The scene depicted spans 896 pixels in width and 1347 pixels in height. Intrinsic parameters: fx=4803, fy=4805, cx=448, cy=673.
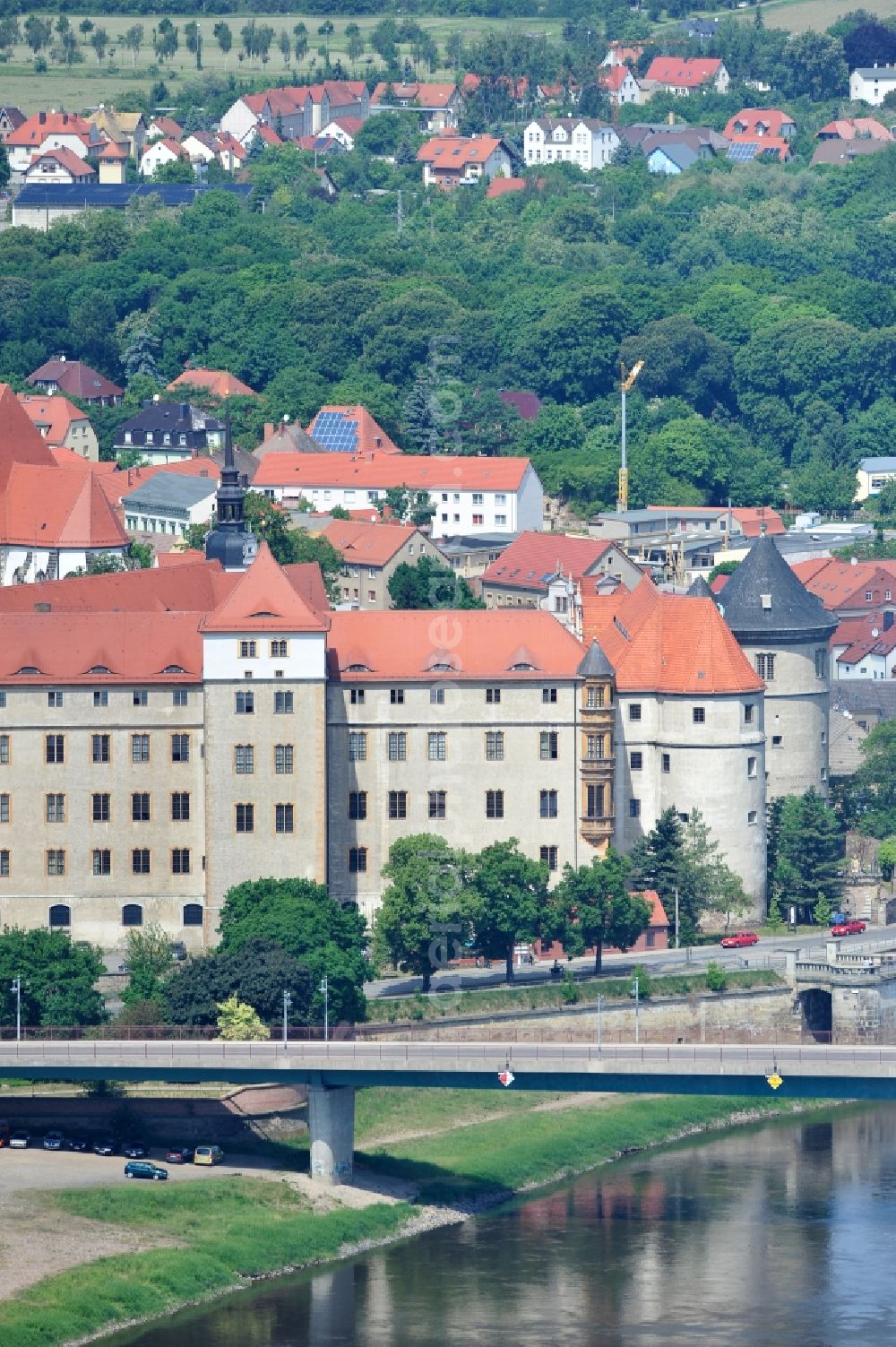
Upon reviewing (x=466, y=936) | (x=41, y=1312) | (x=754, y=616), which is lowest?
(x=41, y=1312)

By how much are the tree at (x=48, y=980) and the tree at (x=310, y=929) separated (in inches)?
215

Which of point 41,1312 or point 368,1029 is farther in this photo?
point 368,1029

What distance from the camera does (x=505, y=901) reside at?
162750 mm

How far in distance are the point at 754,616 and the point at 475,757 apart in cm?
1703

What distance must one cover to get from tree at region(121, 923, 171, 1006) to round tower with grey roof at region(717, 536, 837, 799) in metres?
27.0

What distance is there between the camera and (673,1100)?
162m

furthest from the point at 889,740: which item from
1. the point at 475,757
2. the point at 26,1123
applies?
the point at 26,1123

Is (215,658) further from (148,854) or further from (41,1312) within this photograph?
(41,1312)

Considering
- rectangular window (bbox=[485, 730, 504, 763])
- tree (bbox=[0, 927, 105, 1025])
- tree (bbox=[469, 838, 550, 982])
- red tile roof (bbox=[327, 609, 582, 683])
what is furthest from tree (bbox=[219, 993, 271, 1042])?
rectangular window (bbox=[485, 730, 504, 763])

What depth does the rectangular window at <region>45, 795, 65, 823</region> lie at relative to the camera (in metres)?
166

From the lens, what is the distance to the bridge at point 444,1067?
141m

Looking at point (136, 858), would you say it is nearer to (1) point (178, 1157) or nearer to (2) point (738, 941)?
(1) point (178, 1157)

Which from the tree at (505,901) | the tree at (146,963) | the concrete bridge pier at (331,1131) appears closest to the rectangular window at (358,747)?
the tree at (505,901)

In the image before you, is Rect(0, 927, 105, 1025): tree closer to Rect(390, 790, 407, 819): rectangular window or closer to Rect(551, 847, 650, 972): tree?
Rect(390, 790, 407, 819): rectangular window
